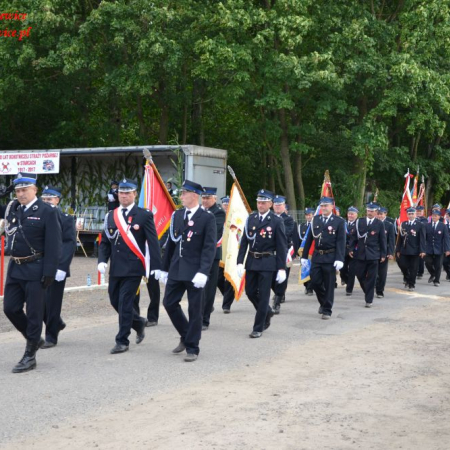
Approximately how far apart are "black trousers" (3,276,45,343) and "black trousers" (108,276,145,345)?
105 centimetres

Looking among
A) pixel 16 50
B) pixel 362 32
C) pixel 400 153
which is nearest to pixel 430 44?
pixel 362 32

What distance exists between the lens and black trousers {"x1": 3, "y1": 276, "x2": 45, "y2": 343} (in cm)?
795

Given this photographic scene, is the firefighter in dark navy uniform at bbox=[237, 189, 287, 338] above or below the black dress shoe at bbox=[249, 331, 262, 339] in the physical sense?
above

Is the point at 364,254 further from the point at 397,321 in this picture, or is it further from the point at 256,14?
the point at 256,14

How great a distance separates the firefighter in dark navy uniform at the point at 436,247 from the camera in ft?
62.8

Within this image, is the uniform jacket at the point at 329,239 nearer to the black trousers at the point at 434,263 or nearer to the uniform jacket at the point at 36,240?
the uniform jacket at the point at 36,240

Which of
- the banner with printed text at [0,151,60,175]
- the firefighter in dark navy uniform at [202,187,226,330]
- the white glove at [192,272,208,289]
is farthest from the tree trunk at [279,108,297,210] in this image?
the white glove at [192,272,208,289]

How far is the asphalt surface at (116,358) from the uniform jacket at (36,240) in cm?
98

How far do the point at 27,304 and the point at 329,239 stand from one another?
19.2 feet

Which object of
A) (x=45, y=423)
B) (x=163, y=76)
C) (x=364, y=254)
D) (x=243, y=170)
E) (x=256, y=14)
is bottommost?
(x=45, y=423)

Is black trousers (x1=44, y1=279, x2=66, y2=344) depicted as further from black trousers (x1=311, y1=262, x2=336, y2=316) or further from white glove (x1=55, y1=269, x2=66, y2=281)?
black trousers (x1=311, y1=262, x2=336, y2=316)

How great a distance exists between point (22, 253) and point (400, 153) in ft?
85.8

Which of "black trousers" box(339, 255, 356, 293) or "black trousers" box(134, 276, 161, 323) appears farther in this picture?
"black trousers" box(339, 255, 356, 293)

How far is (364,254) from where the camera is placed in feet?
47.9
